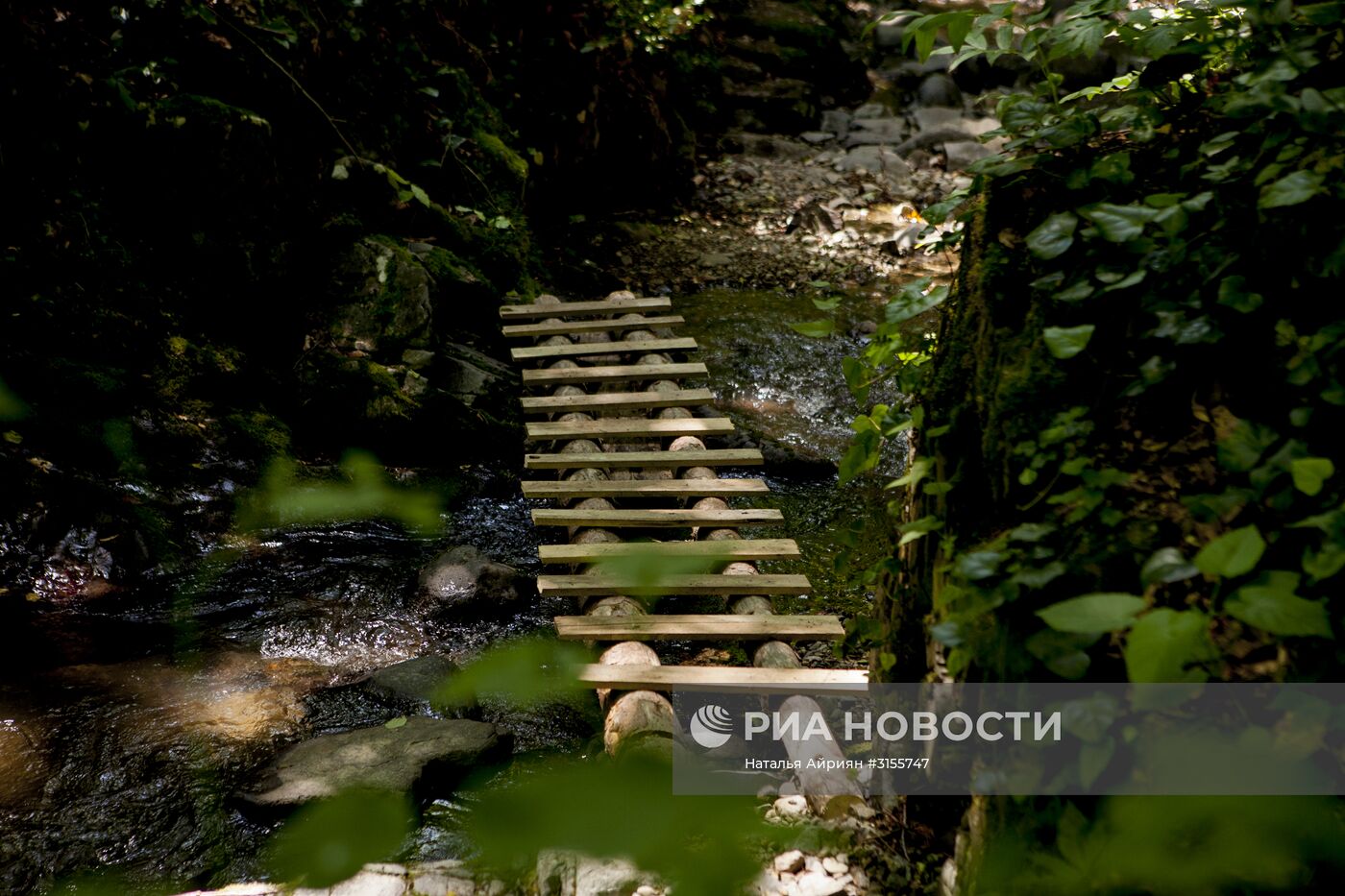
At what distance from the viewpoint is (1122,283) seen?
1.66m

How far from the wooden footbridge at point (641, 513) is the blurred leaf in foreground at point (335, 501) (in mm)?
637

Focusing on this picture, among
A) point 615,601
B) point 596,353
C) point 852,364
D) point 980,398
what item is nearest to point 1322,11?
point 980,398

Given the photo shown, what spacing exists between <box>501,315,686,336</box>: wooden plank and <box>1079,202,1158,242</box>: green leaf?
4.55 meters

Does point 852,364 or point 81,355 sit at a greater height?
point 81,355

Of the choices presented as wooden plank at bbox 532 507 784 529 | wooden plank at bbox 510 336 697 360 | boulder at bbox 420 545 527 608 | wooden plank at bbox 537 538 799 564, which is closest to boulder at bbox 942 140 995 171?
wooden plank at bbox 510 336 697 360

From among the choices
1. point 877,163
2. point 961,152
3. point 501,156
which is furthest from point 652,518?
point 961,152

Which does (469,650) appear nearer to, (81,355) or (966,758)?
(966,758)

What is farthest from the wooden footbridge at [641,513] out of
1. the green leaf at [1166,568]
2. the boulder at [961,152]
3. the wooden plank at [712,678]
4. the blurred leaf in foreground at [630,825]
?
the boulder at [961,152]

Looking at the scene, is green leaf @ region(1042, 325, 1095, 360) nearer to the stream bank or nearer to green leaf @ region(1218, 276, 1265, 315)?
green leaf @ region(1218, 276, 1265, 315)

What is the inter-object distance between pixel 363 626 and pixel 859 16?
14896 millimetres

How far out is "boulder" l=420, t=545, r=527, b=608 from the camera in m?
3.88

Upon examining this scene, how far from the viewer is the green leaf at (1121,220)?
1.63 metres

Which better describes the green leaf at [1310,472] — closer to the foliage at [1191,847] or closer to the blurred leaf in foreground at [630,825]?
the foliage at [1191,847]

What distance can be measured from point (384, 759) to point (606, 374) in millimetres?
3135
